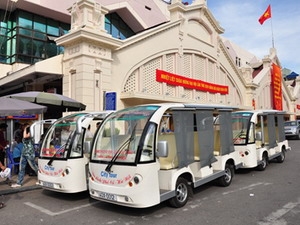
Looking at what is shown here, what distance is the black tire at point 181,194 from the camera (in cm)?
544

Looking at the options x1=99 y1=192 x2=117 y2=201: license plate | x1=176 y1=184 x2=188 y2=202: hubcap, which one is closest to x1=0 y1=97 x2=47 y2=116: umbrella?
x1=99 y1=192 x2=117 y2=201: license plate

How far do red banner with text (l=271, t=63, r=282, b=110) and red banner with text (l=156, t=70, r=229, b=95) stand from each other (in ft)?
33.7

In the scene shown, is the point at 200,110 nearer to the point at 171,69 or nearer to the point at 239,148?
the point at 239,148

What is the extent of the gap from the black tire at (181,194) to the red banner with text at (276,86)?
88.3ft

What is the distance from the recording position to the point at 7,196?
6.72 m

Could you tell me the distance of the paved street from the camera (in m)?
4.87

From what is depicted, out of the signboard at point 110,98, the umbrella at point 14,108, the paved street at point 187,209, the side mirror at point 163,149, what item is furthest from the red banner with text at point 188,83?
the side mirror at point 163,149

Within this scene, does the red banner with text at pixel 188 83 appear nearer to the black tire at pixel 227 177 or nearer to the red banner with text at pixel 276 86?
the black tire at pixel 227 177

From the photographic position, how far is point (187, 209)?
17.8ft

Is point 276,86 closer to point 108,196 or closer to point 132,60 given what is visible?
point 132,60

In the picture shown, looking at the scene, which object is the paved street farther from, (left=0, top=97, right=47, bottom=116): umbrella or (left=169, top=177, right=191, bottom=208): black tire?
(left=0, top=97, right=47, bottom=116): umbrella

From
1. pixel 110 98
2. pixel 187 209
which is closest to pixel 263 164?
pixel 187 209

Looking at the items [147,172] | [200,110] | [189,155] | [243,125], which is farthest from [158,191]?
[243,125]

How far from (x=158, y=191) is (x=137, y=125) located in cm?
136
